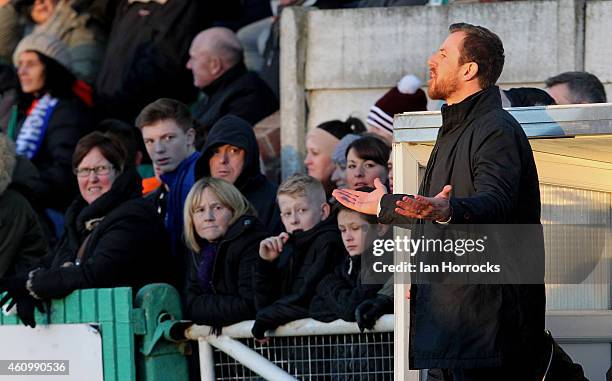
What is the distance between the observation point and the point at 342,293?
6879mm

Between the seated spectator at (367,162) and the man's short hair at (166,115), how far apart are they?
115 centimetres

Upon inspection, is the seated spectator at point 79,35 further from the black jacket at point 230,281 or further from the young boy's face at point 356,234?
the young boy's face at point 356,234

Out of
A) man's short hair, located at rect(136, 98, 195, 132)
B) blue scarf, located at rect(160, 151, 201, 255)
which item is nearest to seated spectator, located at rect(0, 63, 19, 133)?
man's short hair, located at rect(136, 98, 195, 132)

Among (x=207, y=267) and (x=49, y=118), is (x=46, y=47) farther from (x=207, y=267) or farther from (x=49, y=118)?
(x=207, y=267)

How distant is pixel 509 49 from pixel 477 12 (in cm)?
30

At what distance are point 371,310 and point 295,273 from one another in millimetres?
650

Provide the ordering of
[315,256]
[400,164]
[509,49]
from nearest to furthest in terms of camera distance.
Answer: [400,164]
[315,256]
[509,49]

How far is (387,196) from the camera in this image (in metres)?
4.99

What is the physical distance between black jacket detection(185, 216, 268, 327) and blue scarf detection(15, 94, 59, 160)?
3.21 meters

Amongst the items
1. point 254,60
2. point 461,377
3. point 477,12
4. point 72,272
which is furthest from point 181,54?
point 461,377

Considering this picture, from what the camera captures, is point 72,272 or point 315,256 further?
point 72,272

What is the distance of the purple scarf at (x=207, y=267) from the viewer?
7.52 metres

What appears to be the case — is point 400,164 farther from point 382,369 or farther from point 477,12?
point 477,12

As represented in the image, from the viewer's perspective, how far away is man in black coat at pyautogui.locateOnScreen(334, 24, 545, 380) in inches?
201
